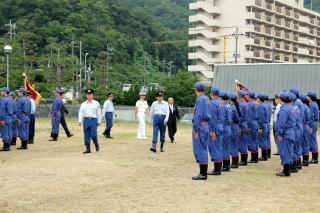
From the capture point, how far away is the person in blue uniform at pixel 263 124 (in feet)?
41.7

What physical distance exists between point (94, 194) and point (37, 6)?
70.4 metres

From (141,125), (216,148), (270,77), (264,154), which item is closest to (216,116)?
(216,148)

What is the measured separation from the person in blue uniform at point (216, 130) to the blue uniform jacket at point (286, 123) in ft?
4.21

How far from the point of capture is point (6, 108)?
1483 centimetres

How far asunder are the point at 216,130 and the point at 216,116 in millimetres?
314

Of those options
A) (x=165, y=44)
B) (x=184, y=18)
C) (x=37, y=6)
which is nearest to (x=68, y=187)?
(x=37, y=6)

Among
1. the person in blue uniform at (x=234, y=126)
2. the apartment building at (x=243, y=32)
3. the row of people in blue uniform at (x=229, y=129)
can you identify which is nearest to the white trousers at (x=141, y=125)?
the row of people in blue uniform at (x=229, y=129)

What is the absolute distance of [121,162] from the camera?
1245 centimetres

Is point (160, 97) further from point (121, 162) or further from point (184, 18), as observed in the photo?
point (184, 18)

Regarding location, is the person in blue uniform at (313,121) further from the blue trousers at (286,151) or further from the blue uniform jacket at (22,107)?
the blue uniform jacket at (22,107)

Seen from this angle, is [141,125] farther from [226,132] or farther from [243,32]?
[243,32]

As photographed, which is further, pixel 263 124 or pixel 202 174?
pixel 263 124

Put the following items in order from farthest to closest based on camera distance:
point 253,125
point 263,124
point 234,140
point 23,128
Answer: point 23,128, point 263,124, point 253,125, point 234,140

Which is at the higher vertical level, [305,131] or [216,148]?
[305,131]
